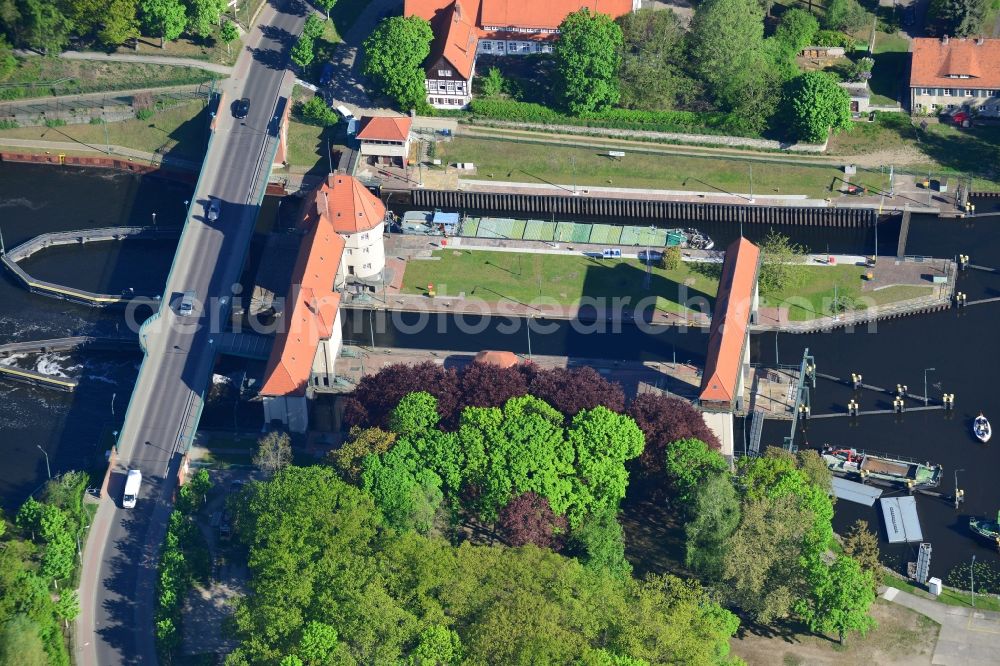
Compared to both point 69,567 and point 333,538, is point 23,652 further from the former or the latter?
point 333,538

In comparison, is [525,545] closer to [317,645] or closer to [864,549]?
[317,645]

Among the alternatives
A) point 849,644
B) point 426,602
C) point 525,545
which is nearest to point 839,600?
point 849,644

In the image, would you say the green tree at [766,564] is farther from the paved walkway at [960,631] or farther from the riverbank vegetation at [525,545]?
the paved walkway at [960,631]

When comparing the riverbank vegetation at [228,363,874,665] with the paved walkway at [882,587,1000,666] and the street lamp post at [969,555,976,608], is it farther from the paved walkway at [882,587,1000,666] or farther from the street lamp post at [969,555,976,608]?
the street lamp post at [969,555,976,608]

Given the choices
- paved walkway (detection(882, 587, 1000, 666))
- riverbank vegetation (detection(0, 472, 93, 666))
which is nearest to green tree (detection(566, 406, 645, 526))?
paved walkway (detection(882, 587, 1000, 666))

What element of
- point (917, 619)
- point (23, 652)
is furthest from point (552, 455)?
point (23, 652)

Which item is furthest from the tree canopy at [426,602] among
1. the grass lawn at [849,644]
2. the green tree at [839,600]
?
the green tree at [839,600]
